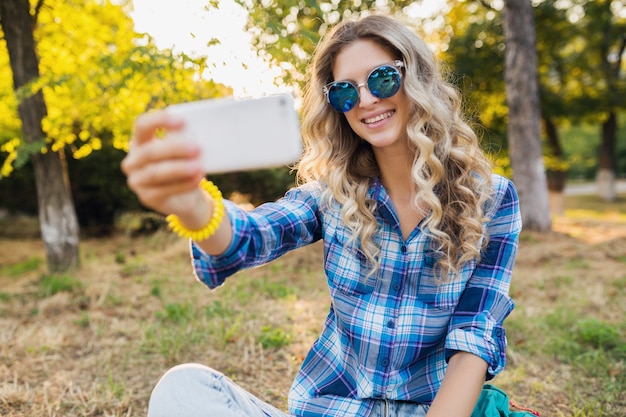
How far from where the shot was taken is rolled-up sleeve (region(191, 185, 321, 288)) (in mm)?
1265

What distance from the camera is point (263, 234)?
4.54 ft

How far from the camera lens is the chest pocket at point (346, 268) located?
162 cm

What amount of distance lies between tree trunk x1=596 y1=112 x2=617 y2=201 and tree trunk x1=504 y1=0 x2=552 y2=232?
35.0 ft

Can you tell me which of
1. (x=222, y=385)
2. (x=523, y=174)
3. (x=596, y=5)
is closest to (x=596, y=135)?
(x=596, y=5)

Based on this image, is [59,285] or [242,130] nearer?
[242,130]

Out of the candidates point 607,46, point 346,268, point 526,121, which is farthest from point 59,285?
point 607,46

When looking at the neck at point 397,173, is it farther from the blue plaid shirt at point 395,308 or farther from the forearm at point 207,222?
the forearm at point 207,222

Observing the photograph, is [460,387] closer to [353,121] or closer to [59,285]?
[353,121]

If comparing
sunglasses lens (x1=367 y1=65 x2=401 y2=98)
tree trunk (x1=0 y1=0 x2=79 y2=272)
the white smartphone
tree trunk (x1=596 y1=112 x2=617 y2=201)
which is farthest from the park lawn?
tree trunk (x1=596 y1=112 x2=617 y2=201)

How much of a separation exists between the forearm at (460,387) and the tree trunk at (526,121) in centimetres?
563

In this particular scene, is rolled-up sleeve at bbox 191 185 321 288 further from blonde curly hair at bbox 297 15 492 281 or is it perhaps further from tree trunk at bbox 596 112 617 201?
tree trunk at bbox 596 112 617 201

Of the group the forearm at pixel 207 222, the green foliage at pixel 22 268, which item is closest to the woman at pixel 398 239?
the forearm at pixel 207 222

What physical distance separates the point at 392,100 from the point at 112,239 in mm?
6863

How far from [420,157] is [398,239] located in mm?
264
